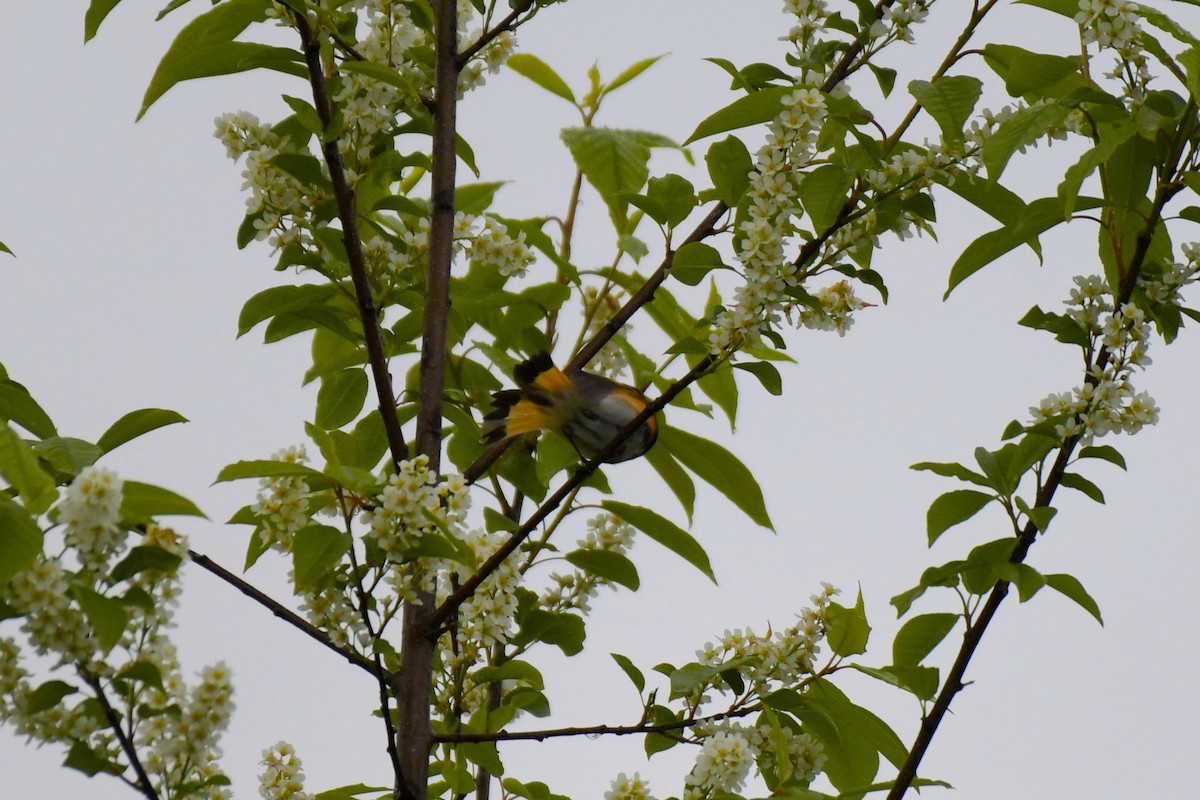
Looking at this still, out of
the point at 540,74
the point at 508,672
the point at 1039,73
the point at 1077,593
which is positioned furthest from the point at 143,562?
the point at 540,74

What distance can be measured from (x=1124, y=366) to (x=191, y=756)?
62.5 inches

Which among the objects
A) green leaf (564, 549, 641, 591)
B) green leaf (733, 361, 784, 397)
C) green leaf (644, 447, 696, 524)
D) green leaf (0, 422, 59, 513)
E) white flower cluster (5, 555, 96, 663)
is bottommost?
white flower cluster (5, 555, 96, 663)

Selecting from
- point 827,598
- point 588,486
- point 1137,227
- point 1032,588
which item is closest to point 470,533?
point 588,486

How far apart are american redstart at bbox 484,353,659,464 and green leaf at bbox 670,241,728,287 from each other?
0.34 m

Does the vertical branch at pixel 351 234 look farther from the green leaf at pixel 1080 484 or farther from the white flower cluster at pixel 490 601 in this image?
the green leaf at pixel 1080 484

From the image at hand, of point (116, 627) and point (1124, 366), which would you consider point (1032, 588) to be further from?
point (116, 627)

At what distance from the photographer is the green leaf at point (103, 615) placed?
4.91 ft

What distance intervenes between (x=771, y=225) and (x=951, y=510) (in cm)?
65

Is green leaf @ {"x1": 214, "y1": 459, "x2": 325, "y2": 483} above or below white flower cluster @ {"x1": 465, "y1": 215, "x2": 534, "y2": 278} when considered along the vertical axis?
below

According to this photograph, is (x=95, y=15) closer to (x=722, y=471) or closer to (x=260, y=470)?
(x=260, y=470)

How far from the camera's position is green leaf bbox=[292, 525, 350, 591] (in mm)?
1971

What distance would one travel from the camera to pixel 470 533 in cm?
250

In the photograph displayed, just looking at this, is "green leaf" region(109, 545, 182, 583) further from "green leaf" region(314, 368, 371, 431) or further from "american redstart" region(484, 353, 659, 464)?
"green leaf" region(314, 368, 371, 431)

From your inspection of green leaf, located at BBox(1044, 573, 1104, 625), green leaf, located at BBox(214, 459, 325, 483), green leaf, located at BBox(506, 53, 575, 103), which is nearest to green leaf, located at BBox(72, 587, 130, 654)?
green leaf, located at BBox(214, 459, 325, 483)
